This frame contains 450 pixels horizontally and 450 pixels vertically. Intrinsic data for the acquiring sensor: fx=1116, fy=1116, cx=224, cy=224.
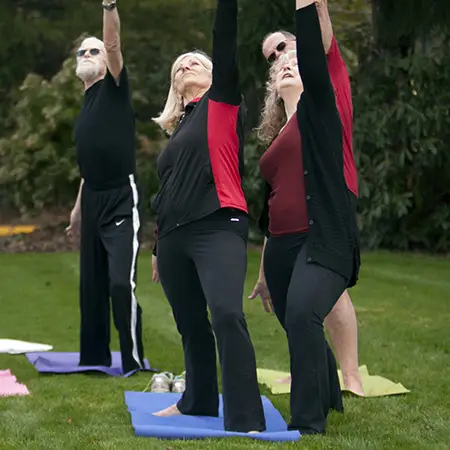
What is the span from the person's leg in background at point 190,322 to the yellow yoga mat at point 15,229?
14.8 meters

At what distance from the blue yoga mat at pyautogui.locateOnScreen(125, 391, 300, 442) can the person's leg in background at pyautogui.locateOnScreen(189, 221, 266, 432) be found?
3.1 inches

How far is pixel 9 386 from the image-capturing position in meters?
6.12

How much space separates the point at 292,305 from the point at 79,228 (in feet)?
9.59

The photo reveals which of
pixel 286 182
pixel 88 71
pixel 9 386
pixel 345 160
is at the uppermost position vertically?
pixel 88 71

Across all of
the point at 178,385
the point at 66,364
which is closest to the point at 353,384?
the point at 178,385

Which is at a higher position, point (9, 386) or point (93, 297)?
point (93, 297)

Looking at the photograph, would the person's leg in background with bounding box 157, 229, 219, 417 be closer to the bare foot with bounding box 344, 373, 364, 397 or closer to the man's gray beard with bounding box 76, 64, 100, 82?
the bare foot with bounding box 344, 373, 364, 397

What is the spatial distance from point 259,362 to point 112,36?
2351mm

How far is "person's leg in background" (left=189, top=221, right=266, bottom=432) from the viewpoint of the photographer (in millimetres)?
4535

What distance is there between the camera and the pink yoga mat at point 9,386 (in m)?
5.89

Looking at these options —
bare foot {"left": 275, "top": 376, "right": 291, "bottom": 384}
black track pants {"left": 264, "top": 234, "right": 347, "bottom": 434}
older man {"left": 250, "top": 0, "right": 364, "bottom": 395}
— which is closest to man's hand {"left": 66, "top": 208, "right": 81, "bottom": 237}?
bare foot {"left": 275, "top": 376, "right": 291, "bottom": 384}

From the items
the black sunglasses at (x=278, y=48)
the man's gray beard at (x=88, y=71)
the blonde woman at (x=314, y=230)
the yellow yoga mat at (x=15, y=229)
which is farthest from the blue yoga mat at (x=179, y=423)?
the yellow yoga mat at (x=15, y=229)

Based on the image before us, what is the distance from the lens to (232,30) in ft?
14.7

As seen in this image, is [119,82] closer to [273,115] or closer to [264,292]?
[273,115]
